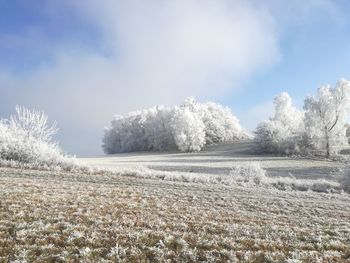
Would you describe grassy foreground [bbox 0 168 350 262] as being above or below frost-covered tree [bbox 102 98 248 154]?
below

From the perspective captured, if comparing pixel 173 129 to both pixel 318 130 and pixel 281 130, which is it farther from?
pixel 318 130

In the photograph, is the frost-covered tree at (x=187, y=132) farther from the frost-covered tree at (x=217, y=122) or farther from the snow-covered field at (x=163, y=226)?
the snow-covered field at (x=163, y=226)

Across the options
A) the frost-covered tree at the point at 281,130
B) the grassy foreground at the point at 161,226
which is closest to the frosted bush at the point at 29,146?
the grassy foreground at the point at 161,226

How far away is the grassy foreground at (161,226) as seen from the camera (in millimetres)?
10508

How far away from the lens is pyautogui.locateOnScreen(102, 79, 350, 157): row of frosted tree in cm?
7200

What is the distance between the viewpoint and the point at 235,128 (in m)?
115

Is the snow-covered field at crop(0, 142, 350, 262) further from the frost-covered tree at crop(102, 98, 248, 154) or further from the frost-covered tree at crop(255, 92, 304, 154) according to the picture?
the frost-covered tree at crop(102, 98, 248, 154)

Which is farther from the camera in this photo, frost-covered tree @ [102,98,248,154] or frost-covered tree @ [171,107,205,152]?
frost-covered tree @ [102,98,248,154]

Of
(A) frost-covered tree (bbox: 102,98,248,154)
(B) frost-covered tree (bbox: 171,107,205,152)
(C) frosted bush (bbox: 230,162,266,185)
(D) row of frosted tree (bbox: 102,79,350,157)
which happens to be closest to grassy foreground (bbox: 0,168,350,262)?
(C) frosted bush (bbox: 230,162,266,185)

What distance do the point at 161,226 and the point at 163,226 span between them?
78 millimetres

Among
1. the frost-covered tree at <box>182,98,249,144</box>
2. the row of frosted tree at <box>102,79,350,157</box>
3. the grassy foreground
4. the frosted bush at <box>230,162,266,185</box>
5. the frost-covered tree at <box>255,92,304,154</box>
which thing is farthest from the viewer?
the frost-covered tree at <box>182,98,249,144</box>

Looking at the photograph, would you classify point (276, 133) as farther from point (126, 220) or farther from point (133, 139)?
point (126, 220)

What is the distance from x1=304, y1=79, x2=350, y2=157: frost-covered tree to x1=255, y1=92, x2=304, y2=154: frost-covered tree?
308 centimetres

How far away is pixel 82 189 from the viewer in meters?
23.6
